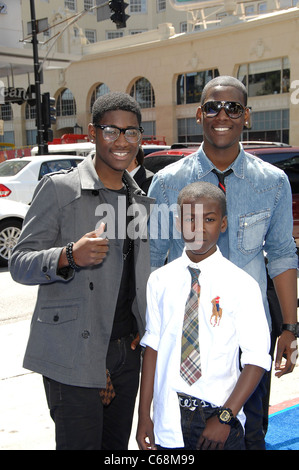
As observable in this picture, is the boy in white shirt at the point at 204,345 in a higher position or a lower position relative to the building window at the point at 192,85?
lower

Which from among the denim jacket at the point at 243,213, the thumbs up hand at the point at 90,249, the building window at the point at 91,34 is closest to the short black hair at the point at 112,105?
the denim jacket at the point at 243,213

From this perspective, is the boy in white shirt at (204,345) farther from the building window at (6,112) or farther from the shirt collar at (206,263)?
the building window at (6,112)

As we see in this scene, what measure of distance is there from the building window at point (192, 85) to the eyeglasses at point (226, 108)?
30448 millimetres

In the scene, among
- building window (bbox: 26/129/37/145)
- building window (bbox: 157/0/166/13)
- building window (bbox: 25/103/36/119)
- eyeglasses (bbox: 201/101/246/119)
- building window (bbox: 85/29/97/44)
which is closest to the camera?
eyeglasses (bbox: 201/101/246/119)

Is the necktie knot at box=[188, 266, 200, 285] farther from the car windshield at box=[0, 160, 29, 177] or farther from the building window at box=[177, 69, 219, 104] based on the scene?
the building window at box=[177, 69, 219, 104]

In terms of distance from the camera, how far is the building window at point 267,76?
28.5 metres

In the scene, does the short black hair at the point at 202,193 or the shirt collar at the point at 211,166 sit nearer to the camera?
the short black hair at the point at 202,193

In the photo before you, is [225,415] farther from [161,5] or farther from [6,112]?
[161,5]

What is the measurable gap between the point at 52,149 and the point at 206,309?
17.5 metres

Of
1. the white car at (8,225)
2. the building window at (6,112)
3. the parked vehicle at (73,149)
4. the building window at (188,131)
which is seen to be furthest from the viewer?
the building window at (6,112)

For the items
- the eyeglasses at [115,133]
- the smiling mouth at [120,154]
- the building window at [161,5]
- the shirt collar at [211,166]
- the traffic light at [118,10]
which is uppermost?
the building window at [161,5]

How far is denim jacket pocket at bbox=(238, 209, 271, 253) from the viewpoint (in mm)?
2551

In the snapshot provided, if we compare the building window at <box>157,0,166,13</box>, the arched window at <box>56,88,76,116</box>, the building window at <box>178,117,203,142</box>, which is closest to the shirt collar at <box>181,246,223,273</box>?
the building window at <box>178,117,203,142</box>

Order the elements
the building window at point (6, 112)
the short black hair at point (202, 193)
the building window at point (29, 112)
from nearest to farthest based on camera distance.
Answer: the short black hair at point (202, 193), the building window at point (29, 112), the building window at point (6, 112)
